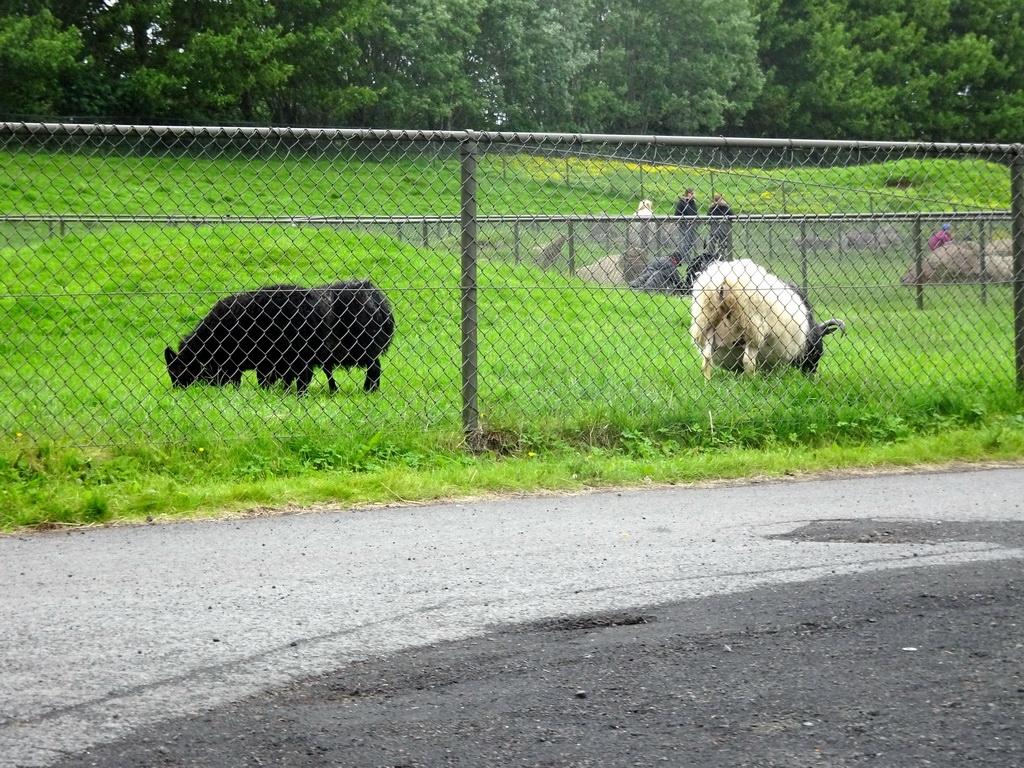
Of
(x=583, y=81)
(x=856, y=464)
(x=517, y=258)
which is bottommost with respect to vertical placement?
(x=856, y=464)

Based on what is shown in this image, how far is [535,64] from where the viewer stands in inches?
1602

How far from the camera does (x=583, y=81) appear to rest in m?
44.6

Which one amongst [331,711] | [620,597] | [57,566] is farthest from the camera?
[57,566]

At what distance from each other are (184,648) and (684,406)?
14.4 feet

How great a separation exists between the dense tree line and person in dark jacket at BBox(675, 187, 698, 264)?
24071 mm

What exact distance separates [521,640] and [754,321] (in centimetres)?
591

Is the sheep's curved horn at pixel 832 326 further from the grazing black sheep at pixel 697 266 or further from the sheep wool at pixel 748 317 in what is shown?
the grazing black sheep at pixel 697 266

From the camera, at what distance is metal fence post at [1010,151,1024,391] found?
7359 mm

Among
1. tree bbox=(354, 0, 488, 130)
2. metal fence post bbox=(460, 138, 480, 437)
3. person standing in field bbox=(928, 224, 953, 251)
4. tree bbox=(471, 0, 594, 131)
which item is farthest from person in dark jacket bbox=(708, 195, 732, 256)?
tree bbox=(471, 0, 594, 131)

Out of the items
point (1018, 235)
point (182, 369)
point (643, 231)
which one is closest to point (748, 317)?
point (643, 231)

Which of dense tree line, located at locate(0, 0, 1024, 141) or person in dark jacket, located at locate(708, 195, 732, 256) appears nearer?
person in dark jacket, located at locate(708, 195, 732, 256)

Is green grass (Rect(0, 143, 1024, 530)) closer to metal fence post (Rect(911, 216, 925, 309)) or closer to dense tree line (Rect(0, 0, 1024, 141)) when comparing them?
metal fence post (Rect(911, 216, 925, 309))

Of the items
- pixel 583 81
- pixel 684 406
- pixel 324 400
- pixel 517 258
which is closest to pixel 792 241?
pixel 684 406

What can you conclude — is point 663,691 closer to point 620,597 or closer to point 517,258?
point 620,597
